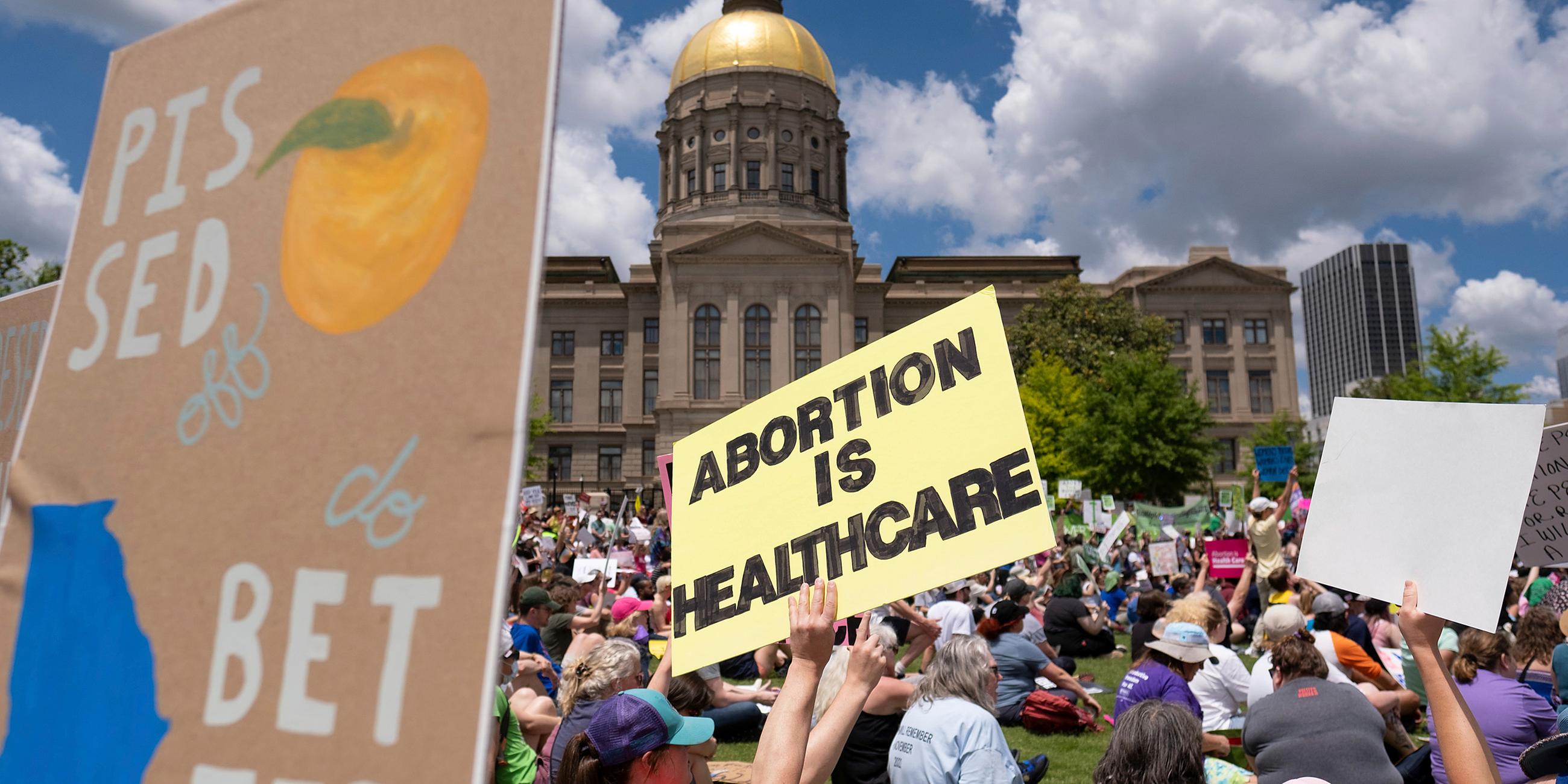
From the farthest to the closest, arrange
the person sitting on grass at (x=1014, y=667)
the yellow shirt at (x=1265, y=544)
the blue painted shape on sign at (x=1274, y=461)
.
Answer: the blue painted shape on sign at (x=1274, y=461), the yellow shirt at (x=1265, y=544), the person sitting on grass at (x=1014, y=667)

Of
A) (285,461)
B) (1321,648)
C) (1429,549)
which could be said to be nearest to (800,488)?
(285,461)

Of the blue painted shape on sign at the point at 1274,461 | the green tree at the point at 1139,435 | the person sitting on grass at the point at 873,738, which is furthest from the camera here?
the green tree at the point at 1139,435

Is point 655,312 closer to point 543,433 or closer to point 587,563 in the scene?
point 543,433

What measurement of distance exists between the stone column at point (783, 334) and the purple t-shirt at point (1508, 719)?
52835 mm

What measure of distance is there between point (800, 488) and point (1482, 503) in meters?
1.92

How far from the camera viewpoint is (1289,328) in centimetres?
6381

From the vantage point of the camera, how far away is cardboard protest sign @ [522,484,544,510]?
23.0 meters

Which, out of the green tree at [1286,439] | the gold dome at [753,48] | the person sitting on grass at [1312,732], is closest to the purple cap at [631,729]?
the person sitting on grass at [1312,732]

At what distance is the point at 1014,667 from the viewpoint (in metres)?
9.10

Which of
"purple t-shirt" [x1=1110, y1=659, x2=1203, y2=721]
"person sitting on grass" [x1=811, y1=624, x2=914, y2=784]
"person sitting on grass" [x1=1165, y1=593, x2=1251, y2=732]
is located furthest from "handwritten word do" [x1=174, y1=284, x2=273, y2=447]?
"person sitting on grass" [x1=1165, y1=593, x2=1251, y2=732]

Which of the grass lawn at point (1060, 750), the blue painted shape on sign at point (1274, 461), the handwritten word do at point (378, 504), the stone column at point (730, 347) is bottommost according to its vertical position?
the grass lawn at point (1060, 750)

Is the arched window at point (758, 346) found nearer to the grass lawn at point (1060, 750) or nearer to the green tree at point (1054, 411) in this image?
the green tree at point (1054, 411)

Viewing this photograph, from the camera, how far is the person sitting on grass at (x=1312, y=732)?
4332mm

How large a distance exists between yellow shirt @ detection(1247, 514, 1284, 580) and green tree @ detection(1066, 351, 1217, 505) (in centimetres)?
3516
